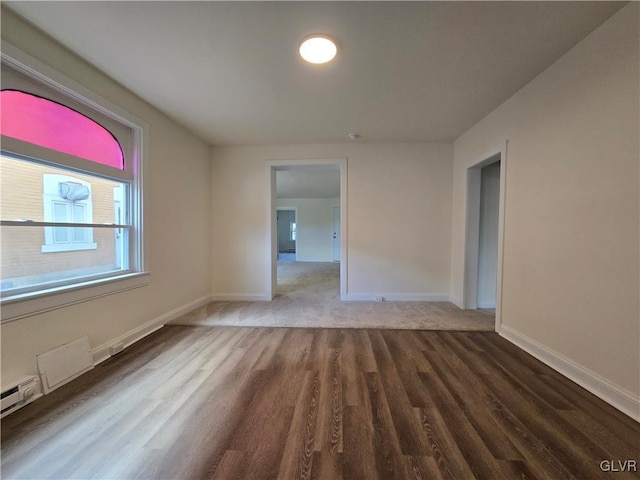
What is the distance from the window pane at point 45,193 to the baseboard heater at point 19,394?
107 centimetres

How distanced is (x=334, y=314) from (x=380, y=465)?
2061mm

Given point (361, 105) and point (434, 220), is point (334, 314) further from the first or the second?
point (361, 105)

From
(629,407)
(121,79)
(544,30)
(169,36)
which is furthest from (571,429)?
(121,79)

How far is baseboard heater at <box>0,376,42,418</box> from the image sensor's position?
1413 millimetres

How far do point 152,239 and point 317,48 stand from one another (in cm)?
253

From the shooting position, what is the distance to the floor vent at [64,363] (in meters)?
1.63

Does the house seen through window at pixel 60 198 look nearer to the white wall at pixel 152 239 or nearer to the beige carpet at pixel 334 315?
the white wall at pixel 152 239

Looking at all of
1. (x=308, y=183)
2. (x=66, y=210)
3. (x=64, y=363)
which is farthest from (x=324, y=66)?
(x=308, y=183)

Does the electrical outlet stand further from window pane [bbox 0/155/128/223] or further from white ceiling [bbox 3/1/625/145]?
white ceiling [bbox 3/1/625/145]

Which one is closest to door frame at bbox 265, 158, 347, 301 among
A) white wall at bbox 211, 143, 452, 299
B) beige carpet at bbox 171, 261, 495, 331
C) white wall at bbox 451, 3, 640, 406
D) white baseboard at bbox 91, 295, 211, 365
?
white wall at bbox 211, 143, 452, 299

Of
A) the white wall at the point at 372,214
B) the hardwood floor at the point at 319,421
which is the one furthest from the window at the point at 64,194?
the white wall at the point at 372,214

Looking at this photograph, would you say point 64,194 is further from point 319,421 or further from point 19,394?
point 319,421

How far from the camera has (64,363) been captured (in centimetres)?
174

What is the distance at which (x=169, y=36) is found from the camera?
1653mm
